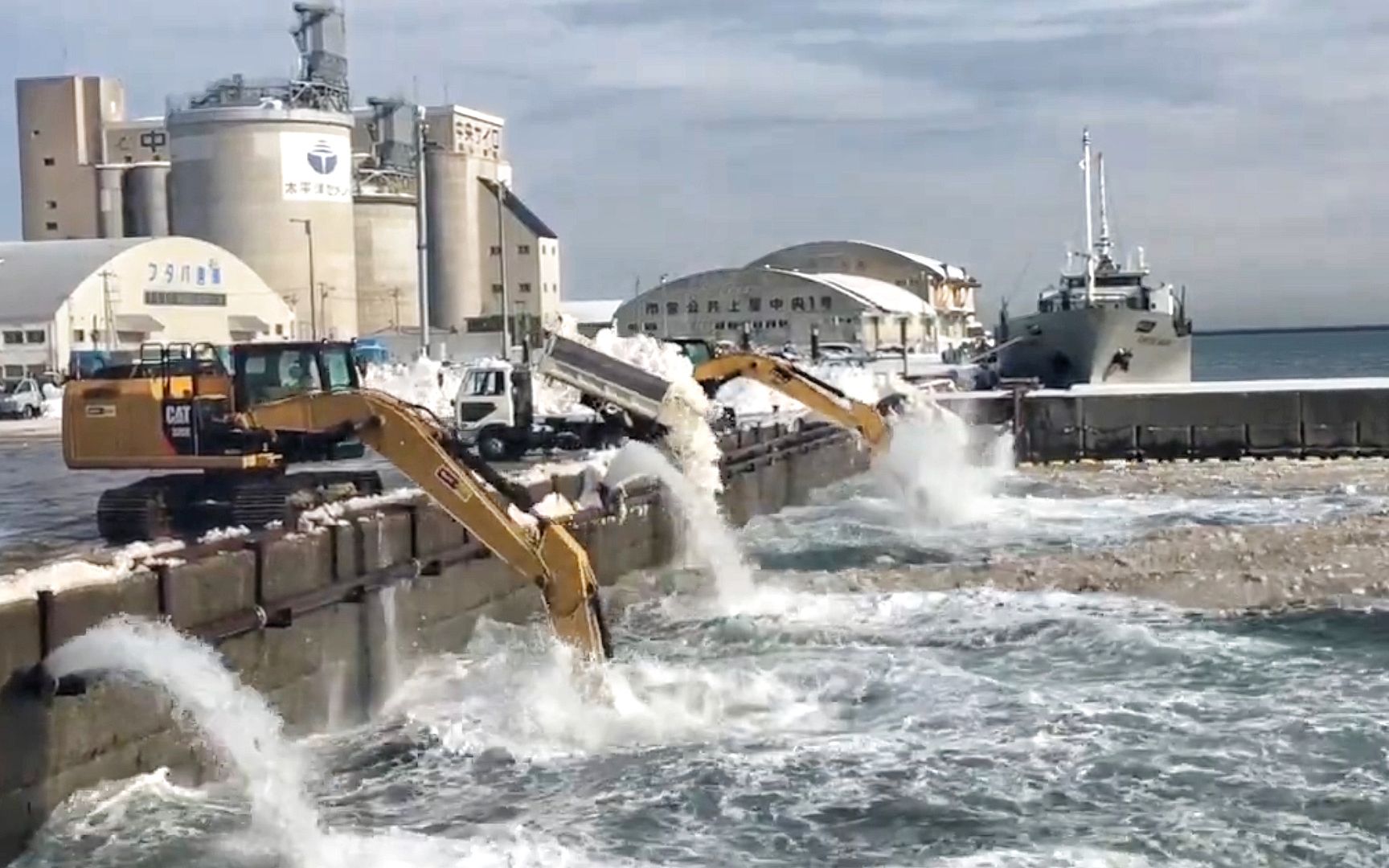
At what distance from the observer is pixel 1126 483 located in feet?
109

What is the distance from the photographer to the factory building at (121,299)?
70.4 m

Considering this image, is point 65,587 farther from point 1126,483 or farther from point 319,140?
point 319,140

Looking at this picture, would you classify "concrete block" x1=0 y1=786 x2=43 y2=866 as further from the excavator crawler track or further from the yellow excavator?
the excavator crawler track

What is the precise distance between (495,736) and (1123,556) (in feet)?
35.7

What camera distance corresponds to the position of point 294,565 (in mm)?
14352

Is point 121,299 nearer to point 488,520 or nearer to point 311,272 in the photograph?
point 311,272

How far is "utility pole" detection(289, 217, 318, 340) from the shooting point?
8381 cm

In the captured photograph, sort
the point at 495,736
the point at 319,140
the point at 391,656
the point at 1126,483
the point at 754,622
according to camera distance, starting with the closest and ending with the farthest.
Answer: the point at 495,736, the point at 391,656, the point at 754,622, the point at 1126,483, the point at 319,140

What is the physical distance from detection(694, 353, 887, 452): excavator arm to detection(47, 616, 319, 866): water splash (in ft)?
50.8

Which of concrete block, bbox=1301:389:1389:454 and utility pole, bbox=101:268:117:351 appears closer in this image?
concrete block, bbox=1301:389:1389:454

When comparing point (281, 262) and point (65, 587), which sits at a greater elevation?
point (281, 262)

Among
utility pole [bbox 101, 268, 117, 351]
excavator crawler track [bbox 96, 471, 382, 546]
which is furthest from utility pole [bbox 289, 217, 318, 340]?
excavator crawler track [bbox 96, 471, 382, 546]

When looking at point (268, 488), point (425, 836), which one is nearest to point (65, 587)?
point (425, 836)

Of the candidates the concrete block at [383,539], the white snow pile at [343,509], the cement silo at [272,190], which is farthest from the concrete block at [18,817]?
the cement silo at [272,190]
